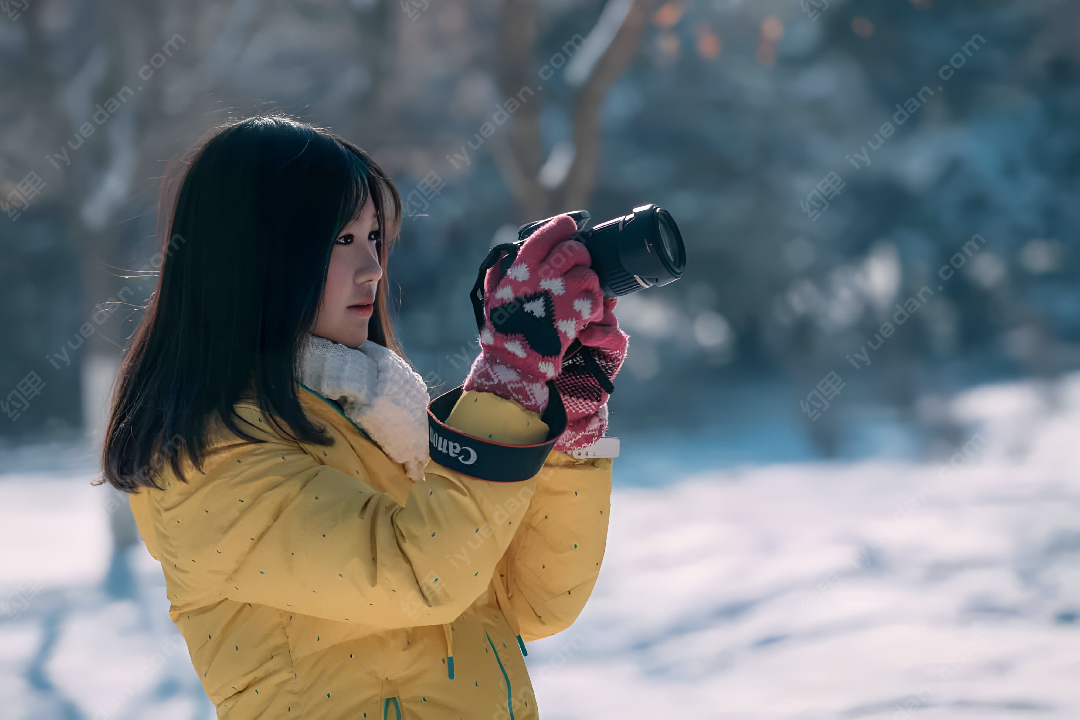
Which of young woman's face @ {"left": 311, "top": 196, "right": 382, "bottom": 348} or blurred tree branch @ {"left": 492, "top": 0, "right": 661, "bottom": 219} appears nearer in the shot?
young woman's face @ {"left": 311, "top": 196, "right": 382, "bottom": 348}

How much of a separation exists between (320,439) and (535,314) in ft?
0.59

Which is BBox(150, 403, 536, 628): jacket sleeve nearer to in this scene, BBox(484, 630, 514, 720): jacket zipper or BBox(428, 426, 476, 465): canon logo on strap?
BBox(428, 426, 476, 465): canon logo on strap

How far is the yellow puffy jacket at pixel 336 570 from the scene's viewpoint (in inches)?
22.3

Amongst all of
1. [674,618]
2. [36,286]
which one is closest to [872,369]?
[674,618]

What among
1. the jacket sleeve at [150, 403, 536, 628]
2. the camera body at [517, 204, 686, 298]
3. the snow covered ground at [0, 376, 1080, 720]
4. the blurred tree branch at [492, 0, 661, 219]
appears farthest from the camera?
the blurred tree branch at [492, 0, 661, 219]

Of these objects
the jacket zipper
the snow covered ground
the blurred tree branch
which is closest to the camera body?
the jacket zipper

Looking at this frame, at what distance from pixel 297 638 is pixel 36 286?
456cm

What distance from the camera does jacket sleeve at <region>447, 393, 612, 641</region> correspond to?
0.75 m

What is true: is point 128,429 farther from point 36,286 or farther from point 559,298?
point 36,286

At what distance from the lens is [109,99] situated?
361cm

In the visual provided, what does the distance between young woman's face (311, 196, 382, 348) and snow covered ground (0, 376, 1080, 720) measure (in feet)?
5.30

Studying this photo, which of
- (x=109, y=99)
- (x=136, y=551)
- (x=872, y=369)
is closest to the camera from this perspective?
(x=136, y=551)

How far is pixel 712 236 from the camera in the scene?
4883 millimetres

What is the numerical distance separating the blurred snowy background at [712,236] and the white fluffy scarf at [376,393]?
2.34 meters
